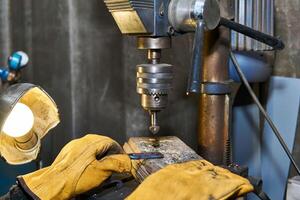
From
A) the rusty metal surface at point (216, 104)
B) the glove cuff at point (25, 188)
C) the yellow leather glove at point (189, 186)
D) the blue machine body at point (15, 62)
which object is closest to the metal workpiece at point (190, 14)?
the rusty metal surface at point (216, 104)

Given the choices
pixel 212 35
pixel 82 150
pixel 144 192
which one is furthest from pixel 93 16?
pixel 144 192

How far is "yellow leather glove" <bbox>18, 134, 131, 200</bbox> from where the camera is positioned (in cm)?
71

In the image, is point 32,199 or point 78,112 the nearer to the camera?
point 32,199

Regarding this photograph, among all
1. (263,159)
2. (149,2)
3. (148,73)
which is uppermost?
(149,2)

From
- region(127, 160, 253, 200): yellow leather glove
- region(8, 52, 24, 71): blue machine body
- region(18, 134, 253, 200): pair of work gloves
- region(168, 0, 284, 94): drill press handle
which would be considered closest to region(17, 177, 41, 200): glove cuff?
region(18, 134, 253, 200): pair of work gloves

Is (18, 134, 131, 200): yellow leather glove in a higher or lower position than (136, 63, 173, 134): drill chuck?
lower

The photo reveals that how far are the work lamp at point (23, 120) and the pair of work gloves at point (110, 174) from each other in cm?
5

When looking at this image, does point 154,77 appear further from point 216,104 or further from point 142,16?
point 216,104

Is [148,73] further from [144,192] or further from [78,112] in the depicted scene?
[78,112]

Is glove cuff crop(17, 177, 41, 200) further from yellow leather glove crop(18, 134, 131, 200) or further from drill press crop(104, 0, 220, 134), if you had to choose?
drill press crop(104, 0, 220, 134)

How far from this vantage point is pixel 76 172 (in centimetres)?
72

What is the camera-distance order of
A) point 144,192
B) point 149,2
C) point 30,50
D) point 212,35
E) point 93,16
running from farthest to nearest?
point 30,50 < point 93,16 < point 212,35 < point 149,2 < point 144,192

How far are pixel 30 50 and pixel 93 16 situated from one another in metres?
0.30

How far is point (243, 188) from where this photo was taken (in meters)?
0.65
